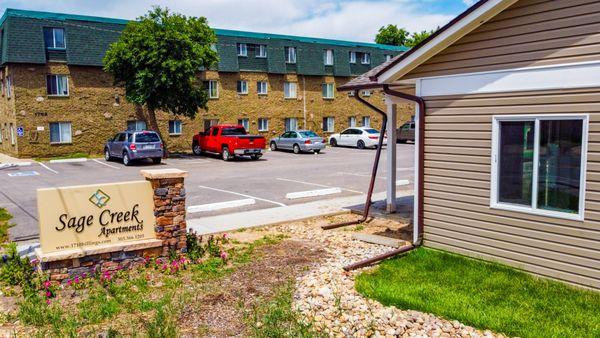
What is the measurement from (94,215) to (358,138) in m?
29.2

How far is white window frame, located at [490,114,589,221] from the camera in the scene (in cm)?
655

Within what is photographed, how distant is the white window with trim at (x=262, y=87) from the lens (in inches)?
1451

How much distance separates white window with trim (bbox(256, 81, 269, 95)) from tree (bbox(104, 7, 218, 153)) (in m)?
8.39

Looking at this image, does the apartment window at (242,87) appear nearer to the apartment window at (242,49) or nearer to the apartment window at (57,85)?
the apartment window at (242,49)

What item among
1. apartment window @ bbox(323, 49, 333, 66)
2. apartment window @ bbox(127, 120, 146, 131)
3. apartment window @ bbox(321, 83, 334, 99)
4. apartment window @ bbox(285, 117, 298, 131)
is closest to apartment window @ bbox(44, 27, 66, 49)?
apartment window @ bbox(127, 120, 146, 131)

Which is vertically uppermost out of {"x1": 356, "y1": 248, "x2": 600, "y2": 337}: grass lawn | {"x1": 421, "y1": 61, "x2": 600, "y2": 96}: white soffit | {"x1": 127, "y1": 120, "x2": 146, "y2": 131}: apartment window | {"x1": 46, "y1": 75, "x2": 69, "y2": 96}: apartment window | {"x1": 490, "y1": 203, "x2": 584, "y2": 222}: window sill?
{"x1": 46, "y1": 75, "x2": 69, "y2": 96}: apartment window

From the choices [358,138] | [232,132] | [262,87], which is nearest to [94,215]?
[232,132]

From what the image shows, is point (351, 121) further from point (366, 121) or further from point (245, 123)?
point (245, 123)

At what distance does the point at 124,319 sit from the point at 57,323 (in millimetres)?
753

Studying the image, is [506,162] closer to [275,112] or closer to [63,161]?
[63,161]

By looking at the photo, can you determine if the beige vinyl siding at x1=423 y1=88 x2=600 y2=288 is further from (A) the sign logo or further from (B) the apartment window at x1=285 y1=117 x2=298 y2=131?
(B) the apartment window at x1=285 y1=117 x2=298 y2=131

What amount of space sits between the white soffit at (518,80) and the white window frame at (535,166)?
1.35 feet

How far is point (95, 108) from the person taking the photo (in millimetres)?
30453

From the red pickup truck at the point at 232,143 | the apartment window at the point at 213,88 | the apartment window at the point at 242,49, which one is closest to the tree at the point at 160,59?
the red pickup truck at the point at 232,143
